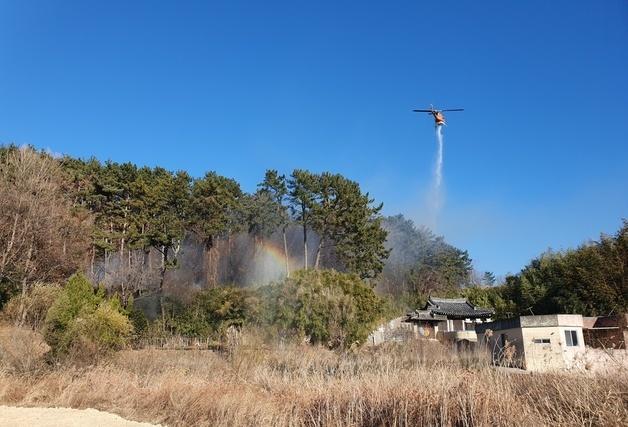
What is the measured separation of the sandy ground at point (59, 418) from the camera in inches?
376

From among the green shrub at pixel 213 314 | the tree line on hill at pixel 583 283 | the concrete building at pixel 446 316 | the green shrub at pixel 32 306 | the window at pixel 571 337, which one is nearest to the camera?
the green shrub at pixel 32 306

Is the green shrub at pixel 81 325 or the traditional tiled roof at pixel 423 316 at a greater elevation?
the traditional tiled roof at pixel 423 316

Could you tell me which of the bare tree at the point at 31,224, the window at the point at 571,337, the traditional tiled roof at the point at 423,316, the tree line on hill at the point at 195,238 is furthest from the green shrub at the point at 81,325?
the traditional tiled roof at the point at 423,316

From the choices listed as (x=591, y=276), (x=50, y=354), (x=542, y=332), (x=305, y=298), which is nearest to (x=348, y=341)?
(x=305, y=298)

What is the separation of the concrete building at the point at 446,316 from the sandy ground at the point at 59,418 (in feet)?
133

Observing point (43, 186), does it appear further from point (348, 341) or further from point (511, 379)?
point (511, 379)

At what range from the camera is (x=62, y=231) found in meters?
32.2

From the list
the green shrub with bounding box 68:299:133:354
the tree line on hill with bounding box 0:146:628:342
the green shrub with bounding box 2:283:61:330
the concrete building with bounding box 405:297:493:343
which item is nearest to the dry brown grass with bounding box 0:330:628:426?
the green shrub with bounding box 68:299:133:354

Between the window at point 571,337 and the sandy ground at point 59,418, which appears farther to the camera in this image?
the window at point 571,337

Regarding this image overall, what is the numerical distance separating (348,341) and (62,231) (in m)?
18.4

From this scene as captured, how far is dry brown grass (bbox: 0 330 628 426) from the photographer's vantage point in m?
7.23

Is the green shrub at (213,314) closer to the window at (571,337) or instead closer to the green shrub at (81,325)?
the green shrub at (81,325)

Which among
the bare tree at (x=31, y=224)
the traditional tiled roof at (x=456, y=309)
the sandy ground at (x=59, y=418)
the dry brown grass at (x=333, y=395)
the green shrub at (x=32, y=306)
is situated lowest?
the sandy ground at (x=59, y=418)

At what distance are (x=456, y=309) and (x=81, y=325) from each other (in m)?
40.6
